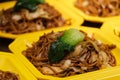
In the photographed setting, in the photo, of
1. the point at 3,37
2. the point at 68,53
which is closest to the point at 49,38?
the point at 68,53

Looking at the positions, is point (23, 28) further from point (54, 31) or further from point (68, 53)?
point (68, 53)

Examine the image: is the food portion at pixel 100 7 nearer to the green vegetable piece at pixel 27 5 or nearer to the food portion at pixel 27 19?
the food portion at pixel 27 19

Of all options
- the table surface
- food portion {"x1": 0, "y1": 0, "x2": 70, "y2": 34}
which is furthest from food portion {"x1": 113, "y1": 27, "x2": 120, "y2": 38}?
the table surface

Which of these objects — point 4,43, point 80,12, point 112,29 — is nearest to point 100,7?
point 80,12

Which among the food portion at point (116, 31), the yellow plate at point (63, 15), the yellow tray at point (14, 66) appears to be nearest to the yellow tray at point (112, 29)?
the food portion at point (116, 31)

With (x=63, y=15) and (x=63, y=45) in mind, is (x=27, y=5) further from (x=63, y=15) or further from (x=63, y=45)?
(x=63, y=45)
